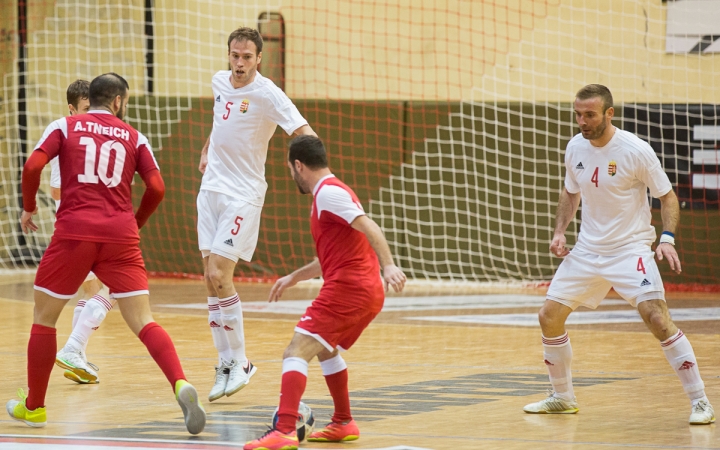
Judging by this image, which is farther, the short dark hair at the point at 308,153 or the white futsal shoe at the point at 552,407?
the white futsal shoe at the point at 552,407

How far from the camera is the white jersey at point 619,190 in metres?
6.33

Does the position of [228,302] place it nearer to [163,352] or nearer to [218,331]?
[218,331]

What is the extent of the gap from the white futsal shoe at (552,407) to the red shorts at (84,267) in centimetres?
220

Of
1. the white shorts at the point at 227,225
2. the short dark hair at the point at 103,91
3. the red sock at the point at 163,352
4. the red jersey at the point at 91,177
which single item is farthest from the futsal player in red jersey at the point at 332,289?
the white shorts at the point at 227,225

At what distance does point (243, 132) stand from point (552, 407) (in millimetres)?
2550

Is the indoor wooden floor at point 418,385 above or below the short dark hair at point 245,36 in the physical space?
below

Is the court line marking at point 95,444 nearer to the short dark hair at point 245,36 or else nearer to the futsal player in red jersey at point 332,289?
the futsal player in red jersey at point 332,289

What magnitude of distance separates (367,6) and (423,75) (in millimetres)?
1315

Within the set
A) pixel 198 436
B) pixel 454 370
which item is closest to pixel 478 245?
pixel 454 370

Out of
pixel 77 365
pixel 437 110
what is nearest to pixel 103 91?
pixel 77 365

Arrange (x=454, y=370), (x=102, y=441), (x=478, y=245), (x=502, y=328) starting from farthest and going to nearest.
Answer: (x=478, y=245)
(x=502, y=328)
(x=454, y=370)
(x=102, y=441)

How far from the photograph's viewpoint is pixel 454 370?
26.8ft

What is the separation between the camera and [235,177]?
729 centimetres

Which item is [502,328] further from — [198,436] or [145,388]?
[198,436]
